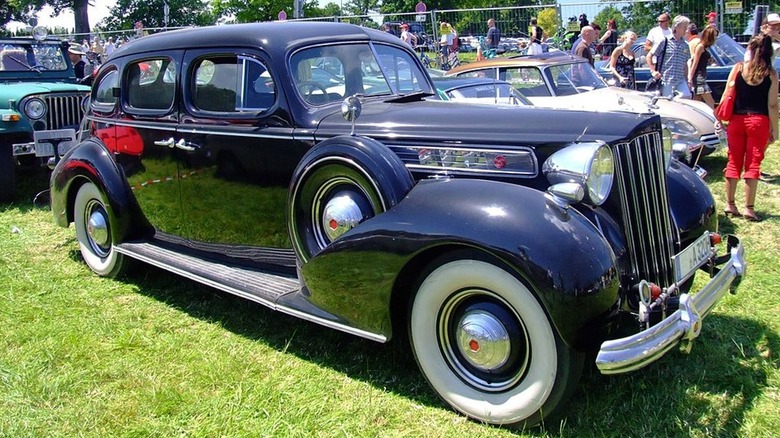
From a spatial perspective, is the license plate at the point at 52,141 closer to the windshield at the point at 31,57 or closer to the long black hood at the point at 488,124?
the windshield at the point at 31,57

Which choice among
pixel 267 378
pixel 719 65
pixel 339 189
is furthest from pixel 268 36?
pixel 719 65

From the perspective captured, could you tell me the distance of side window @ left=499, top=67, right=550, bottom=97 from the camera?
840 cm

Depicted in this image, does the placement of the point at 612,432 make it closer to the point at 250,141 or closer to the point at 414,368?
the point at 414,368

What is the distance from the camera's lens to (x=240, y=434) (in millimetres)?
2949

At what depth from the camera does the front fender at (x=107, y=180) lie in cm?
475

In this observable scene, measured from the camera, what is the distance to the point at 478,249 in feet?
9.11

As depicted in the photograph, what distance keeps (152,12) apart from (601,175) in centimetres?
4410

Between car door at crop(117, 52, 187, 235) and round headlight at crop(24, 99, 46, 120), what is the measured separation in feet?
11.6

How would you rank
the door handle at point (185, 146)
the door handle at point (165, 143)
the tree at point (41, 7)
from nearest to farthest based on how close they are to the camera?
1. the door handle at point (185, 146)
2. the door handle at point (165, 143)
3. the tree at point (41, 7)

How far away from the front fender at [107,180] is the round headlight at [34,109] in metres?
3.14

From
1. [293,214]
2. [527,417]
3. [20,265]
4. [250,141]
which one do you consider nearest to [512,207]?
[527,417]

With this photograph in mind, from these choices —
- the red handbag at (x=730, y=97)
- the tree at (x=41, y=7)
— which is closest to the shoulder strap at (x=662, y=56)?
the red handbag at (x=730, y=97)

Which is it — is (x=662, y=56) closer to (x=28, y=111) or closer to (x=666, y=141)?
(x=666, y=141)

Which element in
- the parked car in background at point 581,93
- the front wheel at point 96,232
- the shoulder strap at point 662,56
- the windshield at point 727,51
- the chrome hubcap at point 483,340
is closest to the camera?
the chrome hubcap at point 483,340
